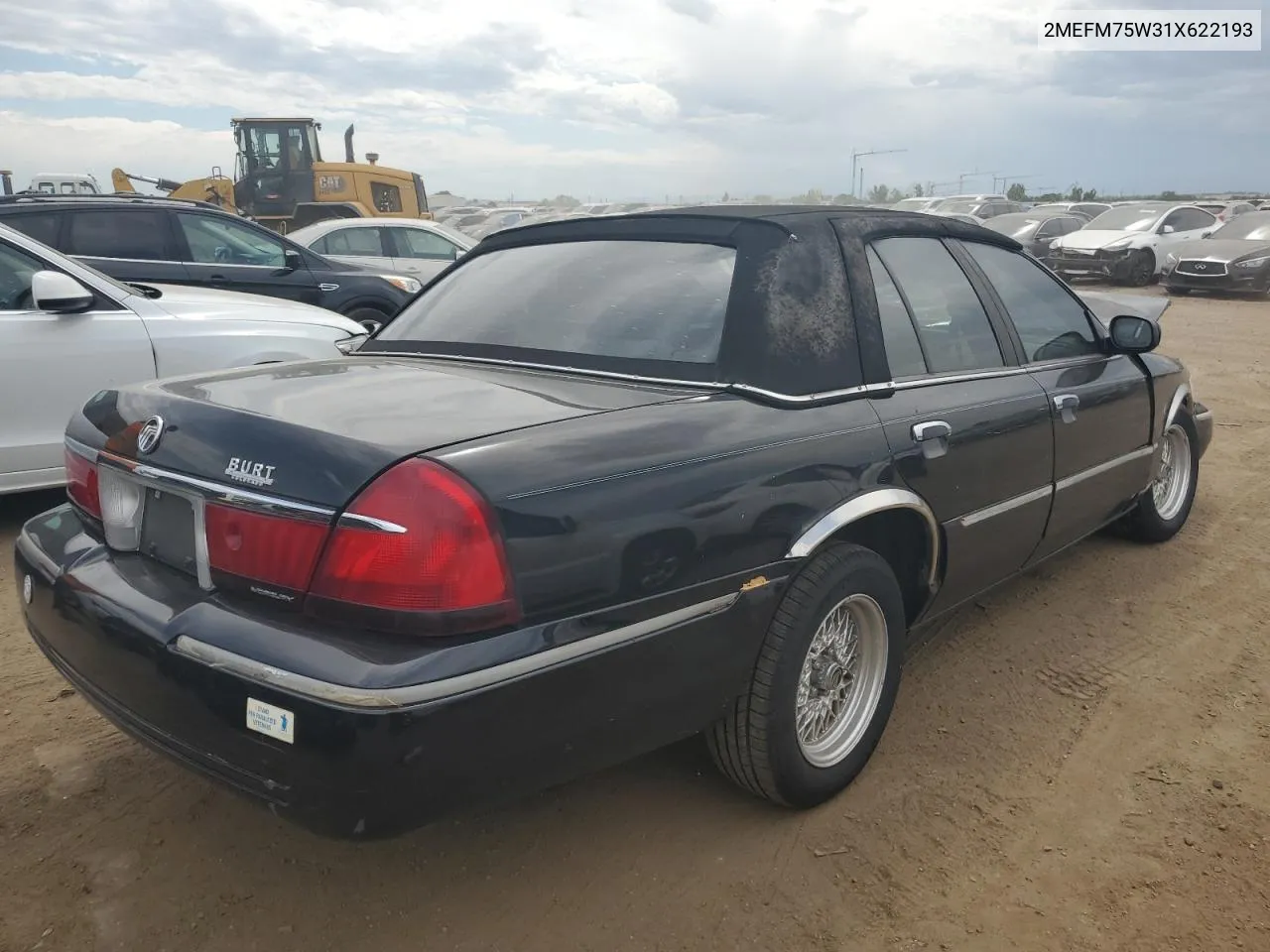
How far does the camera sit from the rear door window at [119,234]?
24.1 feet

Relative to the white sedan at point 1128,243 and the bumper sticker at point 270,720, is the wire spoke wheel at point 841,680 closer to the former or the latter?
the bumper sticker at point 270,720

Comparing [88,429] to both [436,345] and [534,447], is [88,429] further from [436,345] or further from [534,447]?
[534,447]

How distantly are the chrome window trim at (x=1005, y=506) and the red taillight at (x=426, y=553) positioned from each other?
174cm

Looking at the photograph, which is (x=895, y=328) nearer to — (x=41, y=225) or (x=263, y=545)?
(x=263, y=545)

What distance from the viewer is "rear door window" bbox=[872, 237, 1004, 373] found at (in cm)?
324

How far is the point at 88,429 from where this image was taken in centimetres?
269

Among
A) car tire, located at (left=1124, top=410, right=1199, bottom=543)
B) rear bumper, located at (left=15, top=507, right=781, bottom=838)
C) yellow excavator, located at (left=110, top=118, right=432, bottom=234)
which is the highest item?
yellow excavator, located at (left=110, top=118, right=432, bottom=234)

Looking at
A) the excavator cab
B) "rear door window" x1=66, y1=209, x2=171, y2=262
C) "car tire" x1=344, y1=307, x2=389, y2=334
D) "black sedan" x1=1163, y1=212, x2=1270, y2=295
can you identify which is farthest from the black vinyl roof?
the excavator cab

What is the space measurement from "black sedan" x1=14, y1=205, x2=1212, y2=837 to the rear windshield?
12 mm

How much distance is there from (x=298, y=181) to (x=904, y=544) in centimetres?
1937

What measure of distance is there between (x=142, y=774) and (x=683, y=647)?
5.69ft

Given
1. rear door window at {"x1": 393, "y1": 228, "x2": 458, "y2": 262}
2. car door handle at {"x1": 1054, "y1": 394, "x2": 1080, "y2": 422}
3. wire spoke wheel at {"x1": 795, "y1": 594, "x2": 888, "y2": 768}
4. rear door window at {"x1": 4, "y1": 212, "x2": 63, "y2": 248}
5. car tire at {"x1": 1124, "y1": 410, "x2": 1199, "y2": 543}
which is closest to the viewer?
wire spoke wheel at {"x1": 795, "y1": 594, "x2": 888, "y2": 768}

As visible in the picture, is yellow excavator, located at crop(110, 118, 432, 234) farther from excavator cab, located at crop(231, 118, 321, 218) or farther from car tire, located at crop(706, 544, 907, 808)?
car tire, located at crop(706, 544, 907, 808)

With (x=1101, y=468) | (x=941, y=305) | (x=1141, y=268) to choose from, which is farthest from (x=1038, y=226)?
(x=941, y=305)
